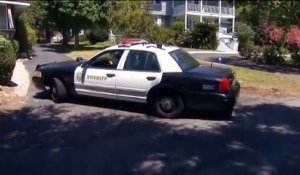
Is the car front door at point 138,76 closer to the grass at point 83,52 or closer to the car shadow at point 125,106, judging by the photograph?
the car shadow at point 125,106

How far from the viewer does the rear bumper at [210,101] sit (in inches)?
378

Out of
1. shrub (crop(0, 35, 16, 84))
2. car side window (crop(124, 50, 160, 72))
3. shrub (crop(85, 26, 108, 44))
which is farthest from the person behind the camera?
shrub (crop(85, 26, 108, 44))

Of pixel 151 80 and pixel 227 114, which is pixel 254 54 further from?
pixel 151 80

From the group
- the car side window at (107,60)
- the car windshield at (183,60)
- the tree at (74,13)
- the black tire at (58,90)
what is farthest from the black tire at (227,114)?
the tree at (74,13)

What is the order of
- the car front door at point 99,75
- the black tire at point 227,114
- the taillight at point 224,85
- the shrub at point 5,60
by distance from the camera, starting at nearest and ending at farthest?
the taillight at point 224,85 → the black tire at point 227,114 → the car front door at point 99,75 → the shrub at point 5,60

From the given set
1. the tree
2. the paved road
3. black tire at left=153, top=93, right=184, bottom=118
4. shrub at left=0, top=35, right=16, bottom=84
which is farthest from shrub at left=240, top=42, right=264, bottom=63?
black tire at left=153, top=93, right=184, bottom=118

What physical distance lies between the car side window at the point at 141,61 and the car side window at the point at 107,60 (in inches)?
10.1

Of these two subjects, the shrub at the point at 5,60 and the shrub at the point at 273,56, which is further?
the shrub at the point at 273,56

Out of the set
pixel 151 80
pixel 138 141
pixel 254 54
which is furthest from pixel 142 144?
pixel 254 54

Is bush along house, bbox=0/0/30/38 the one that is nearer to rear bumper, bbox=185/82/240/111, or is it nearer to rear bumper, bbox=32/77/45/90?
rear bumper, bbox=32/77/45/90

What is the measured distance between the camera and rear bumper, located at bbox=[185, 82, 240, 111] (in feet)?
31.5

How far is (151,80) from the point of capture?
10.1 meters

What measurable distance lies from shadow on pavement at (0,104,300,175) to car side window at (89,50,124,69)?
113cm

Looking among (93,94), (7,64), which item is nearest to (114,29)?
(7,64)
